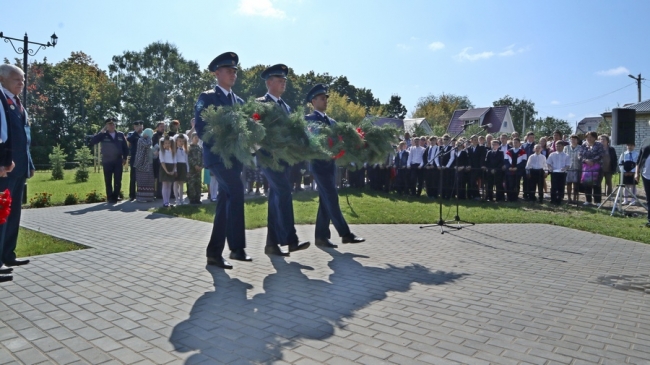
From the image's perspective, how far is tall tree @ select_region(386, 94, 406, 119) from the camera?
347 feet

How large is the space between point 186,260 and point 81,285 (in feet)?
4.73

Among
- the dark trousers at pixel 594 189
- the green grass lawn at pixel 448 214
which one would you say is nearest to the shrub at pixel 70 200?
the green grass lawn at pixel 448 214

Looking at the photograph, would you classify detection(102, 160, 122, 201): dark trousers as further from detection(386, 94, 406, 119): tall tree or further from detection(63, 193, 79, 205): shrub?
detection(386, 94, 406, 119): tall tree

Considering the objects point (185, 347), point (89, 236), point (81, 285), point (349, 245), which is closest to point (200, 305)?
point (185, 347)

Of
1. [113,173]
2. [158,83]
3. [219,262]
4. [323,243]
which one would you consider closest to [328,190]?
[323,243]

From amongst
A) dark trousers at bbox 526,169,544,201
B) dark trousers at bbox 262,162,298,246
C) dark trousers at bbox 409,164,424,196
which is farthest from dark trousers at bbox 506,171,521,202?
dark trousers at bbox 262,162,298,246

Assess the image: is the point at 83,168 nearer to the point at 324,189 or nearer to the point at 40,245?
the point at 40,245

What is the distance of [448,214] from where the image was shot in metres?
11.8

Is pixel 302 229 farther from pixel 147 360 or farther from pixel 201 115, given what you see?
pixel 147 360

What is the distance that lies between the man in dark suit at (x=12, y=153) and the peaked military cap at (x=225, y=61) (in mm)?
2106

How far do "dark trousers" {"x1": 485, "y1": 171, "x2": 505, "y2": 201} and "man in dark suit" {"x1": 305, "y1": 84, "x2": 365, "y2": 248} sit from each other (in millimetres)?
8608

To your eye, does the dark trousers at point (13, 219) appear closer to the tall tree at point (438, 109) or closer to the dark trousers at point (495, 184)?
the dark trousers at point (495, 184)

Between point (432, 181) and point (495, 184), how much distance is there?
193cm

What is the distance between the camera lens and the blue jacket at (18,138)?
539 cm
